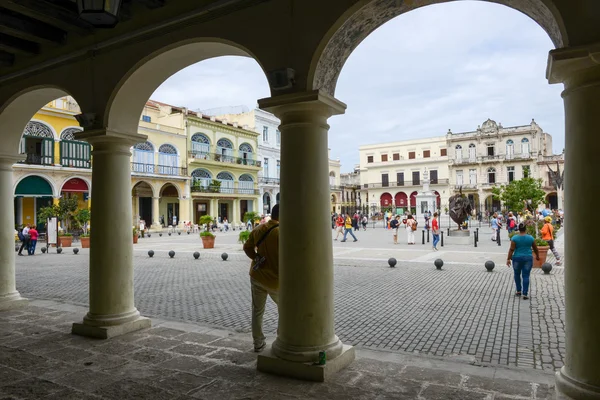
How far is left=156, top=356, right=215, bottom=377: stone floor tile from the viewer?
4.02 m

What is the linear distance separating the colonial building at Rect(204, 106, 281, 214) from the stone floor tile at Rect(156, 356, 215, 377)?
38.7m

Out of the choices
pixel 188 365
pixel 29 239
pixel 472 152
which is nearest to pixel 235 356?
pixel 188 365

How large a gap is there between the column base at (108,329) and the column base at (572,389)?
4.57 metres

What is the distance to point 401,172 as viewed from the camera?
6153cm

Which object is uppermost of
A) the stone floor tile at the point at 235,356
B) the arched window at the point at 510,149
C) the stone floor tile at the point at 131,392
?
the arched window at the point at 510,149

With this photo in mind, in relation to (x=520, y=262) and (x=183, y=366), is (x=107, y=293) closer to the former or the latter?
(x=183, y=366)

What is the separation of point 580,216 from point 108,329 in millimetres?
4928

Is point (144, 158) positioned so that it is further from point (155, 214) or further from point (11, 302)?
point (11, 302)

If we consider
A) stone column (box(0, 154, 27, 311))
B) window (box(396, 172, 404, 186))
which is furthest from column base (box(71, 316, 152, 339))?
window (box(396, 172, 404, 186))

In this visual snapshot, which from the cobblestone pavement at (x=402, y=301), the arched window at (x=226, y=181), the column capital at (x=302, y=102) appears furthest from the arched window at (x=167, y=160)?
the column capital at (x=302, y=102)

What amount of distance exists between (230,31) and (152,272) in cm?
910

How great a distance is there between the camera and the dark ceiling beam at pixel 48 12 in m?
4.28

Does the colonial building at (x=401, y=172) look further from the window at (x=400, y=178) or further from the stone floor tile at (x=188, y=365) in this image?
the stone floor tile at (x=188, y=365)

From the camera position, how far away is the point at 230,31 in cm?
420
